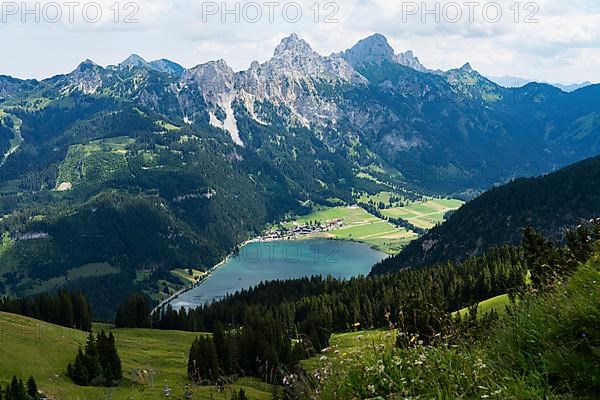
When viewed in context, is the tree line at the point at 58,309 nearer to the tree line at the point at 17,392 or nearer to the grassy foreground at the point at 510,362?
the tree line at the point at 17,392

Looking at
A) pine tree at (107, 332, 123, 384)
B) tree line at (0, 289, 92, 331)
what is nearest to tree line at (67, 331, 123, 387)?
pine tree at (107, 332, 123, 384)

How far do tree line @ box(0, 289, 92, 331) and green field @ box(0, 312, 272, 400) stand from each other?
1949cm

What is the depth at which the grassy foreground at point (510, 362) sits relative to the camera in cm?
862

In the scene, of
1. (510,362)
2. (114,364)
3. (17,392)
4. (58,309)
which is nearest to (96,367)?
(114,364)

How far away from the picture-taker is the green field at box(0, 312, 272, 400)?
62.4 metres

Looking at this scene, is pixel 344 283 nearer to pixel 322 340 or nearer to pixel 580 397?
pixel 322 340

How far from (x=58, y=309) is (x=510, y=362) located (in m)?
118

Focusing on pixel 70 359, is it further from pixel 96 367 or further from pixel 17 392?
pixel 17 392

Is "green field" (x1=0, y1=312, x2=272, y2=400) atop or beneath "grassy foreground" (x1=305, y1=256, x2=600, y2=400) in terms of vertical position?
beneath

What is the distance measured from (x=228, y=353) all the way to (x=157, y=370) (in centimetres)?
1122

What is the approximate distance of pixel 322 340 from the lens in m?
104

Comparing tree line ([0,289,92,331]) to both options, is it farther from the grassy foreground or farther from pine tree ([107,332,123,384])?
the grassy foreground

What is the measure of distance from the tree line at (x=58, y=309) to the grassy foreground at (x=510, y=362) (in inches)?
4466

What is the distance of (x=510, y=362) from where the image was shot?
9.59m
